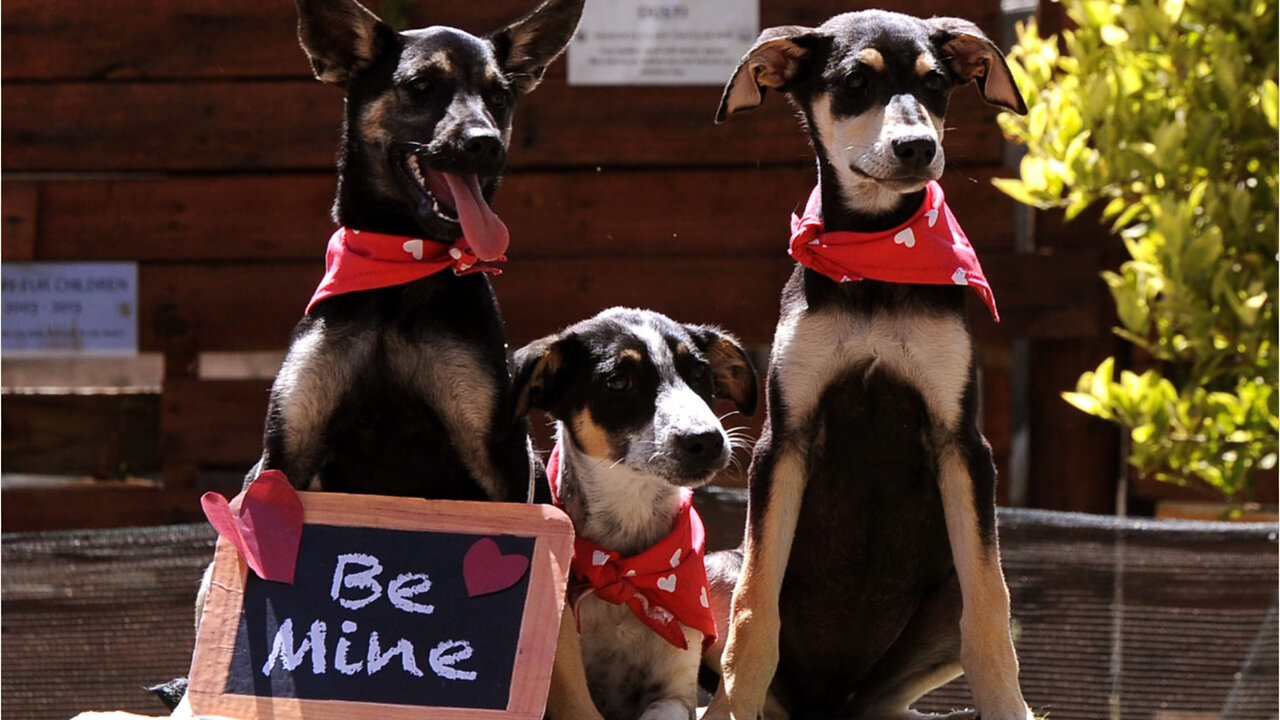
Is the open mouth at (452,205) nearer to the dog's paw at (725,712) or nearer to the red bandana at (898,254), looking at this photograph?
the red bandana at (898,254)

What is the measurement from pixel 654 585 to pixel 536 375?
543mm

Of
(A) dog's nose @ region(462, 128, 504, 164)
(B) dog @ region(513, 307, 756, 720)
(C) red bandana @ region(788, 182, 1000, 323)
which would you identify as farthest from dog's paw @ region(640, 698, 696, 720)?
(A) dog's nose @ region(462, 128, 504, 164)

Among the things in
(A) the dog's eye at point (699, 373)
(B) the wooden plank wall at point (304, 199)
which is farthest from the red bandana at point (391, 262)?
(B) the wooden plank wall at point (304, 199)

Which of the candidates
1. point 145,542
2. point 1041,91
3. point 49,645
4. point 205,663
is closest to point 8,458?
point 49,645

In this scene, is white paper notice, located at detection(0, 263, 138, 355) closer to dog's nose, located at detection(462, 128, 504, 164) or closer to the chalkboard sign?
the chalkboard sign

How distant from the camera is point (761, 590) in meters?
3.26

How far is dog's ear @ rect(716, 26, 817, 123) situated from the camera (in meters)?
3.34

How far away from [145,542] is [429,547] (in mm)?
2867

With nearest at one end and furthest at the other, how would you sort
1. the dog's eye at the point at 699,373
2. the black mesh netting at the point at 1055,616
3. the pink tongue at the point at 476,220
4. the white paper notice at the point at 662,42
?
the pink tongue at the point at 476,220, the dog's eye at the point at 699,373, the black mesh netting at the point at 1055,616, the white paper notice at the point at 662,42

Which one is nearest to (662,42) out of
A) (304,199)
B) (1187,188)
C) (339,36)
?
(304,199)

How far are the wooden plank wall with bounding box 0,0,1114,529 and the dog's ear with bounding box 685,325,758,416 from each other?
10.3 feet

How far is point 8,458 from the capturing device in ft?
23.2

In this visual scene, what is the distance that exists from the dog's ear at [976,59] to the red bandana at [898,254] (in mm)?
328

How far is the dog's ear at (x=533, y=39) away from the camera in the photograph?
11.7 feet
